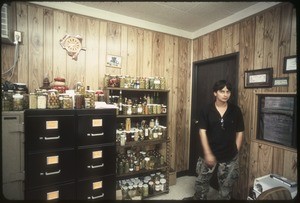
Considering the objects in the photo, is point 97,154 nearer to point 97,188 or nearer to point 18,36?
point 97,188

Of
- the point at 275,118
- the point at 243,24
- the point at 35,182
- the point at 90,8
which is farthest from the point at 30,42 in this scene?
the point at 275,118

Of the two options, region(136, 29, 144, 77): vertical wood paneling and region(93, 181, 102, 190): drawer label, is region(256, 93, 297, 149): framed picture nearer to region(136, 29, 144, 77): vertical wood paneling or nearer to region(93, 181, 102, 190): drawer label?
region(136, 29, 144, 77): vertical wood paneling

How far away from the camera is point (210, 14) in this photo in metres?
2.59

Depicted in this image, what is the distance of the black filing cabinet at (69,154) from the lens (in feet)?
5.67

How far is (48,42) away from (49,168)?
1.52 meters

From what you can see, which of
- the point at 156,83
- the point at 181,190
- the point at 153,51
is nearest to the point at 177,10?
the point at 153,51

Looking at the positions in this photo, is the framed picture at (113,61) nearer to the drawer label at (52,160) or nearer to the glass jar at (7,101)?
the glass jar at (7,101)

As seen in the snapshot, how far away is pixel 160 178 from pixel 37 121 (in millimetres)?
1817

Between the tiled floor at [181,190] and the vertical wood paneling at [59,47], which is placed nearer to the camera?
the vertical wood paneling at [59,47]

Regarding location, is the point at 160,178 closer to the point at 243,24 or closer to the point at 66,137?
the point at 66,137

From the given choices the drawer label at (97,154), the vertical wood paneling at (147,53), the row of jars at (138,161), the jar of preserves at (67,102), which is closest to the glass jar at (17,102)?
the jar of preserves at (67,102)

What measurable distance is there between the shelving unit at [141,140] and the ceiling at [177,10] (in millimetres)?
1101

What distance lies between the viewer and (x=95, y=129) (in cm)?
200

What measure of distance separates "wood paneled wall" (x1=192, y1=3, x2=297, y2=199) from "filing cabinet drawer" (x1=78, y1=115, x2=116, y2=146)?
1.74 meters
